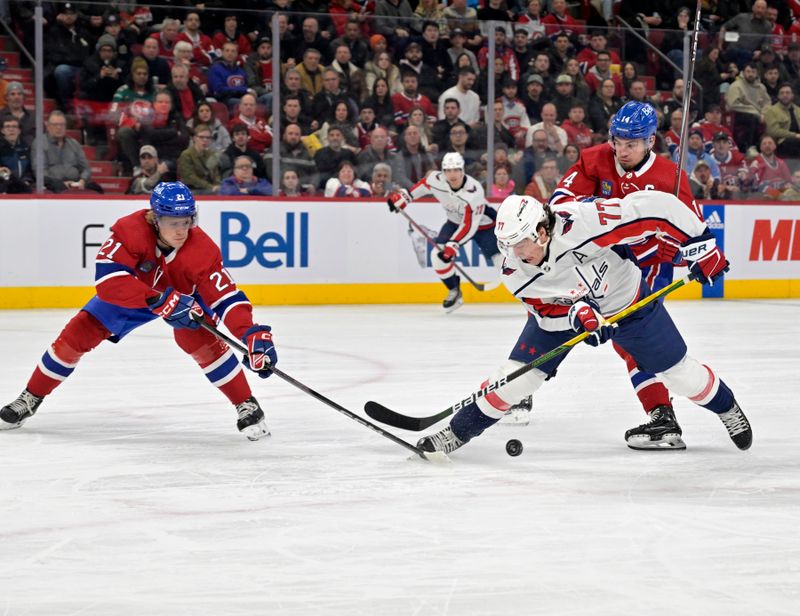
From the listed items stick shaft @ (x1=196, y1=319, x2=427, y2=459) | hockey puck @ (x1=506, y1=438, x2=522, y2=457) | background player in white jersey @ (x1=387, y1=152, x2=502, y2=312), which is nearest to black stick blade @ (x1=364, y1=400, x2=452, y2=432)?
stick shaft @ (x1=196, y1=319, x2=427, y2=459)

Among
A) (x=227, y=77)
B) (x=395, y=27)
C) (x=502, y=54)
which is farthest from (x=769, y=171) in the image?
(x=227, y=77)

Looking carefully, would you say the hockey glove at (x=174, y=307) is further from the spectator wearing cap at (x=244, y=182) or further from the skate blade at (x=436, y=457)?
the spectator wearing cap at (x=244, y=182)

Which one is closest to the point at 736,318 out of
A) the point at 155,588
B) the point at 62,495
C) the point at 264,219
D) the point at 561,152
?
the point at 561,152

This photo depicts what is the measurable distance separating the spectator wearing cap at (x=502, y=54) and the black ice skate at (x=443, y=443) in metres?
6.77

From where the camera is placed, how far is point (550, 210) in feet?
12.5

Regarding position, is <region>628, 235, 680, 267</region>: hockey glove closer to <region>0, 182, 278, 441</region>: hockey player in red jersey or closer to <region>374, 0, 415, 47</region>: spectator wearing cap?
<region>0, 182, 278, 441</region>: hockey player in red jersey

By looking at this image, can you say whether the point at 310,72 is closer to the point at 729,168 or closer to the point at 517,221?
the point at 729,168

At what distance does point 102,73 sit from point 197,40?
0.77 meters

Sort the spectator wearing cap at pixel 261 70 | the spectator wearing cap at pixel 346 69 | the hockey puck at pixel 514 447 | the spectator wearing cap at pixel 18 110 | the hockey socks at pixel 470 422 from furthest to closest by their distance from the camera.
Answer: the spectator wearing cap at pixel 346 69 → the spectator wearing cap at pixel 261 70 → the spectator wearing cap at pixel 18 110 → the hockey puck at pixel 514 447 → the hockey socks at pixel 470 422

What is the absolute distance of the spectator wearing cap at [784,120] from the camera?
10.8 metres

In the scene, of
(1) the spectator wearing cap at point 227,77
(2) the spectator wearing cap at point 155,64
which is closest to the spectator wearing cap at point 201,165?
(1) the spectator wearing cap at point 227,77

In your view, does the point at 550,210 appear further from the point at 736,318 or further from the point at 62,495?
the point at 736,318

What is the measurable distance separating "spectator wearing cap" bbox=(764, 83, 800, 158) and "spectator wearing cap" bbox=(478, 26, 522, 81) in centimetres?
227

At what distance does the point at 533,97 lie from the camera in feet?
34.1
